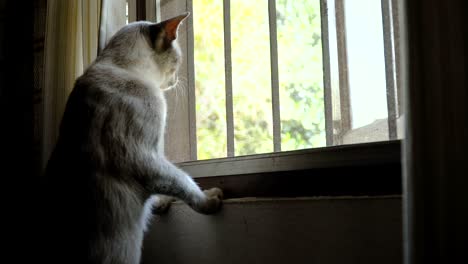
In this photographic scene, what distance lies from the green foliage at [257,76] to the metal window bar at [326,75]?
7cm

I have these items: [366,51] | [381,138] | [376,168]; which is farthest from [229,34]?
[376,168]

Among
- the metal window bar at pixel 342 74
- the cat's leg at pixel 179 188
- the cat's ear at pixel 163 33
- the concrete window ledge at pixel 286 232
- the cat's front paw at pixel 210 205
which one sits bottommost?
the concrete window ledge at pixel 286 232

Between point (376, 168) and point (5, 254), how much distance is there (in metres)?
1.54

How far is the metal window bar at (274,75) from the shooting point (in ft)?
5.31

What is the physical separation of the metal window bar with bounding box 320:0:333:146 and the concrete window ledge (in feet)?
1.12

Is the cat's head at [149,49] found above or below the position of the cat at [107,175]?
above

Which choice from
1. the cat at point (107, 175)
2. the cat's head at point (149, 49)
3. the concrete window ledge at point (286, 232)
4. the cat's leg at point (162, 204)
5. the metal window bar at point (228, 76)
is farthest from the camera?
the metal window bar at point (228, 76)

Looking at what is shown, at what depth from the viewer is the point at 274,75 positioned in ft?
5.38

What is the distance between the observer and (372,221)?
1.03 m

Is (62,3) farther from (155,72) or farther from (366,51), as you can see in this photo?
(366,51)

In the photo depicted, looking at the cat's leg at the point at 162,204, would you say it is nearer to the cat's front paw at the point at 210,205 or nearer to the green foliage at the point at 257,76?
the cat's front paw at the point at 210,205

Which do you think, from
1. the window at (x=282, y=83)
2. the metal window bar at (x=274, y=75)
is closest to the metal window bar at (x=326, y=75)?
the window at (x=282, y=83)

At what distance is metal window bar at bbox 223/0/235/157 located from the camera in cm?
176

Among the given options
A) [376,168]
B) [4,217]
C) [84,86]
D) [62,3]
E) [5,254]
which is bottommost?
[5,254]
